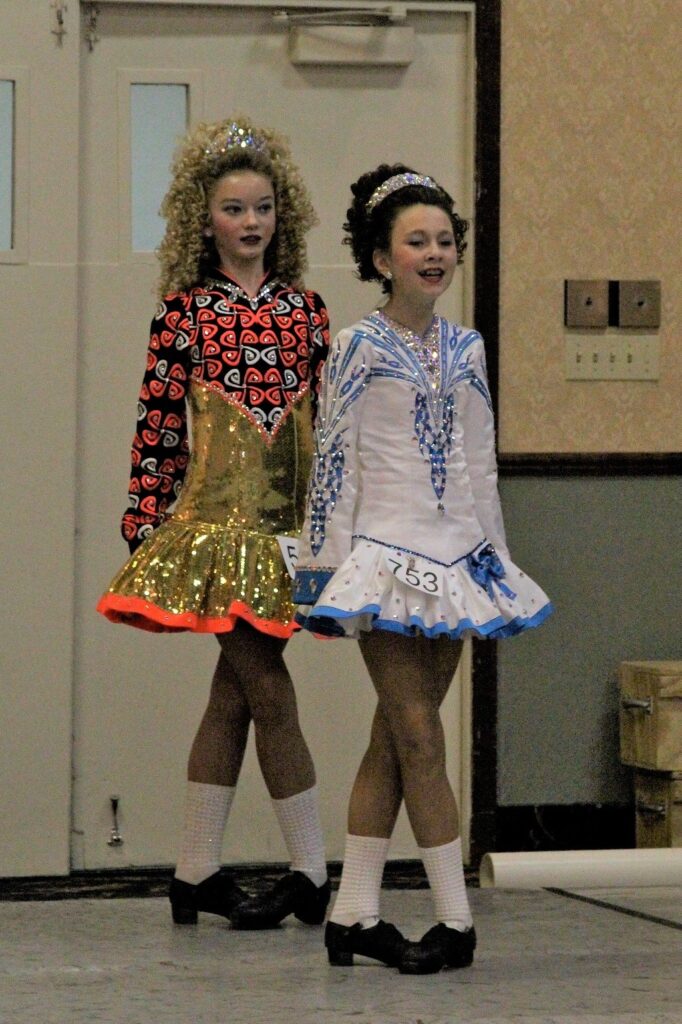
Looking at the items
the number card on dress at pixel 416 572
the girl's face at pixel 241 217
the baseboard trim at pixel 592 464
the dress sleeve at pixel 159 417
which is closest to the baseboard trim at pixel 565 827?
the baseboard trim at pixel 592 464

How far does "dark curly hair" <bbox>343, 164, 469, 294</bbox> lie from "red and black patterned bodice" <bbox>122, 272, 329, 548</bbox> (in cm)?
25

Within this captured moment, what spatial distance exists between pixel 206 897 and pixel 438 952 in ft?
2.16

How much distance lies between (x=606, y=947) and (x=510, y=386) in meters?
1.53

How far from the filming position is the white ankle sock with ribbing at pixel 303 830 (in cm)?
335

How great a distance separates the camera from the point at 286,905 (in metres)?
3.36

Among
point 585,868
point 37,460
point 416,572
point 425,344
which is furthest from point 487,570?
point 37,460

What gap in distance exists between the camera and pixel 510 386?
13.9 ft

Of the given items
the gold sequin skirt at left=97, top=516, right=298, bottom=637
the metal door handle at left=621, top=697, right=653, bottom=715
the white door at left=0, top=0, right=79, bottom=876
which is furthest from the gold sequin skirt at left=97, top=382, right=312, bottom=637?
the metal door handle at left=621, top=697, right=653, bottom=715

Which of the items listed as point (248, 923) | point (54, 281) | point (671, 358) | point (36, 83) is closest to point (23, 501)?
point (54, 281)

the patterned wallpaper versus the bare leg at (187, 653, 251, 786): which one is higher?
the patterned wallpaper

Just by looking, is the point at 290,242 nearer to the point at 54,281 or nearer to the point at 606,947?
the point at 54,281

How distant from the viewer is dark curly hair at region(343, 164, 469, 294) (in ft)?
10.0

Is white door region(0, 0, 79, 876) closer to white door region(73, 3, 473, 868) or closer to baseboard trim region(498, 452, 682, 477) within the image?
white door region(73, 3, 473, 868)

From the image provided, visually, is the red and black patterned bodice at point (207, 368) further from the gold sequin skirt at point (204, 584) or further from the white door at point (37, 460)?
the white door at point (37, 460)
